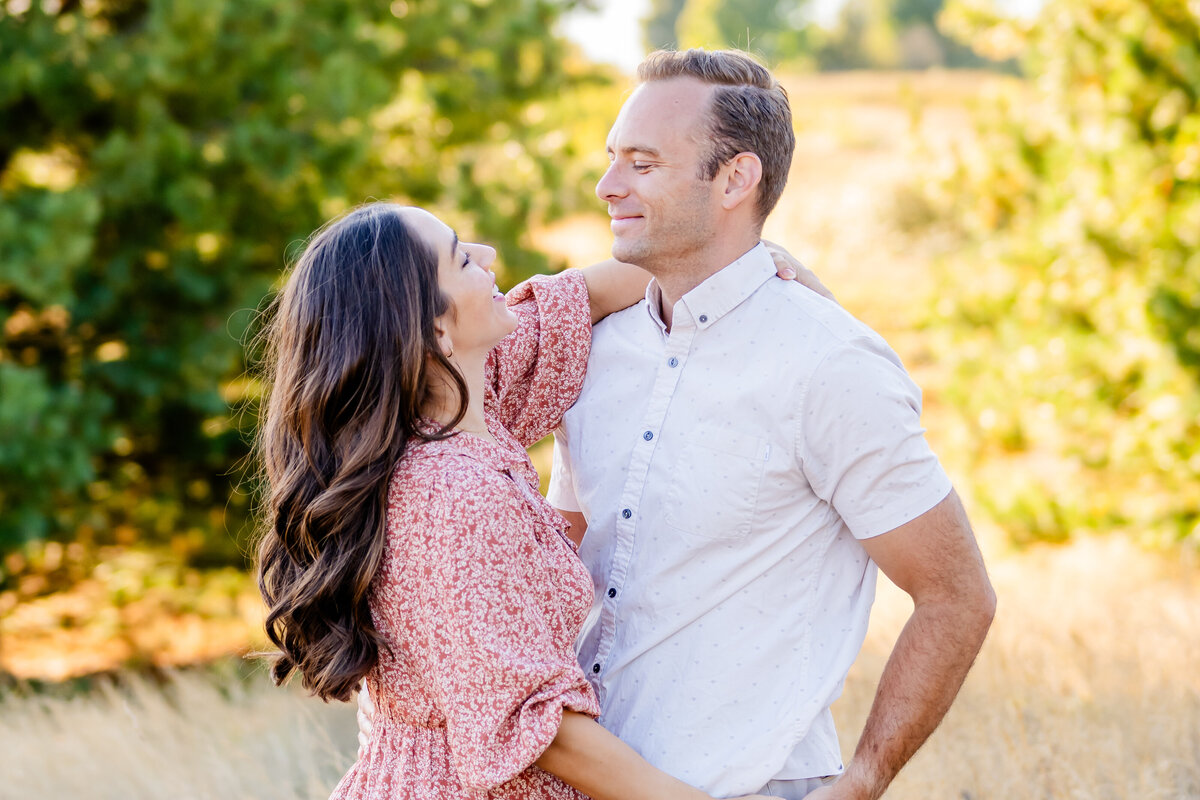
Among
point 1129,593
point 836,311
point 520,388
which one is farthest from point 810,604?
point 1129,593

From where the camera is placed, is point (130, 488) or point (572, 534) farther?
point (130, 488)

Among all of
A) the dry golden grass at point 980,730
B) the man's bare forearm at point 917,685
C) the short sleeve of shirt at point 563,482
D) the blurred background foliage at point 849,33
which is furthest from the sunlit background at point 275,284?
the blurred background foliage at point 849,33

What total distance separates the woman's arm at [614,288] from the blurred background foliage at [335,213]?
2.65m

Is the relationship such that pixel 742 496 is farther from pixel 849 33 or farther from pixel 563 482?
pixel 849 33

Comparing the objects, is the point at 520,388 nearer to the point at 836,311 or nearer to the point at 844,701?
the point at 836,311

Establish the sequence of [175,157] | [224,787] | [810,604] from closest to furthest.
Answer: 1. [810,604]
2. [224,787]
3. [175,157]

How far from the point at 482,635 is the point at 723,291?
0.93m

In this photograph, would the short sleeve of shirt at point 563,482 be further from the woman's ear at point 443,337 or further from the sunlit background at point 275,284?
the sunlit background at point 275,284

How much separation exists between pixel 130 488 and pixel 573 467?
5.99 m

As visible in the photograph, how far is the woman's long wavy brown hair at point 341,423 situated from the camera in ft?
5.89

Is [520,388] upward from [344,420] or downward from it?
downward

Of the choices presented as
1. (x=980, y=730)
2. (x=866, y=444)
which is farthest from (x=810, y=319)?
(x=980, y=730)

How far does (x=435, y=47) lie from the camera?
25.8ft

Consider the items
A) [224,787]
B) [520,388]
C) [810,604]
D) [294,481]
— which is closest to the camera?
[294,481]
